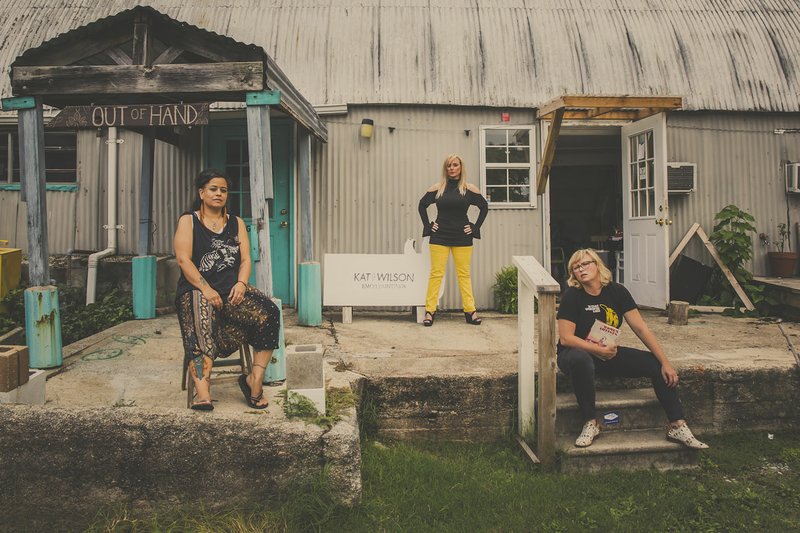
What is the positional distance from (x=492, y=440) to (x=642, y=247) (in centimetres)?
479

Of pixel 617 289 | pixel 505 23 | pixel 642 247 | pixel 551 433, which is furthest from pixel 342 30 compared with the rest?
pixel 551 433

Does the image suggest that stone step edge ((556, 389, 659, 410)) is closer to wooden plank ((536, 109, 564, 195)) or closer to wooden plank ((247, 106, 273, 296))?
wooden plank ((247, 106, 273, 296))

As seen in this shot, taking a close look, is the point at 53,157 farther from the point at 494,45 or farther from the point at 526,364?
the point at 526,364

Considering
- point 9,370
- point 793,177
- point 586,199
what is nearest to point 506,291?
point 793,177

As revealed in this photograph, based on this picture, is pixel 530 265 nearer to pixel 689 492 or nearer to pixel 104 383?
pixel 689 492

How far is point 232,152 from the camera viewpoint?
8.34 metres

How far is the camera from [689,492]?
3.83 metres

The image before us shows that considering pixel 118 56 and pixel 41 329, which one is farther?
pixel 118 56

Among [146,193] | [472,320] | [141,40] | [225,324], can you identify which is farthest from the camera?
[146,193]

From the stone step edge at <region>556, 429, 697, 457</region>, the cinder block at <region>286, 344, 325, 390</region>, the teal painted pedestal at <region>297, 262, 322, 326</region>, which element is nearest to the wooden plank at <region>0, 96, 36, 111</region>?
the teal painted pedestal at <region>297, 262, 322, 326</region>

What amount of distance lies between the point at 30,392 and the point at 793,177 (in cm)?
933

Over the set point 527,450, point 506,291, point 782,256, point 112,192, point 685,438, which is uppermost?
point 112,192

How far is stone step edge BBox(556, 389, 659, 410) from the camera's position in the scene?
173 inches

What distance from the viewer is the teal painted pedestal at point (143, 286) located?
23.6ft
